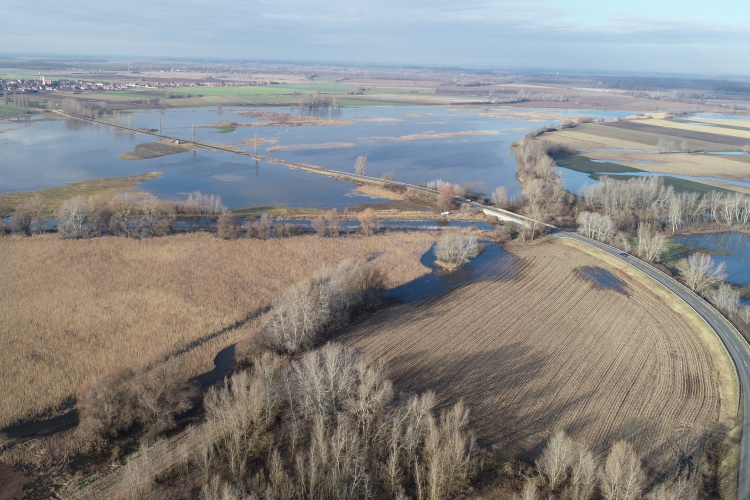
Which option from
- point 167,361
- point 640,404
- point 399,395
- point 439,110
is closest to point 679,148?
point 439,110

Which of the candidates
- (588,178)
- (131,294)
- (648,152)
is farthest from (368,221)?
(648,152)

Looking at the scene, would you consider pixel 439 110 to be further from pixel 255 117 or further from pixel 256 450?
pixel 256 450

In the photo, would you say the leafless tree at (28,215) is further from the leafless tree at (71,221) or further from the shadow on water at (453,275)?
the shadow on water at (453,275)

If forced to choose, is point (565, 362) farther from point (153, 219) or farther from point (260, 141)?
point (260, 141)

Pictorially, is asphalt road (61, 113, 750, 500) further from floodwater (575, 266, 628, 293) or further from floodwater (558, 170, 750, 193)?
floodwater (558, 170, 750, 193)

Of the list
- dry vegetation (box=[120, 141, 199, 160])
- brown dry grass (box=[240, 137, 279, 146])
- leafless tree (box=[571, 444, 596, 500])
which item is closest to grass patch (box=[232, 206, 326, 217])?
dry vegetation (box=[120, 141, 199, 160])
